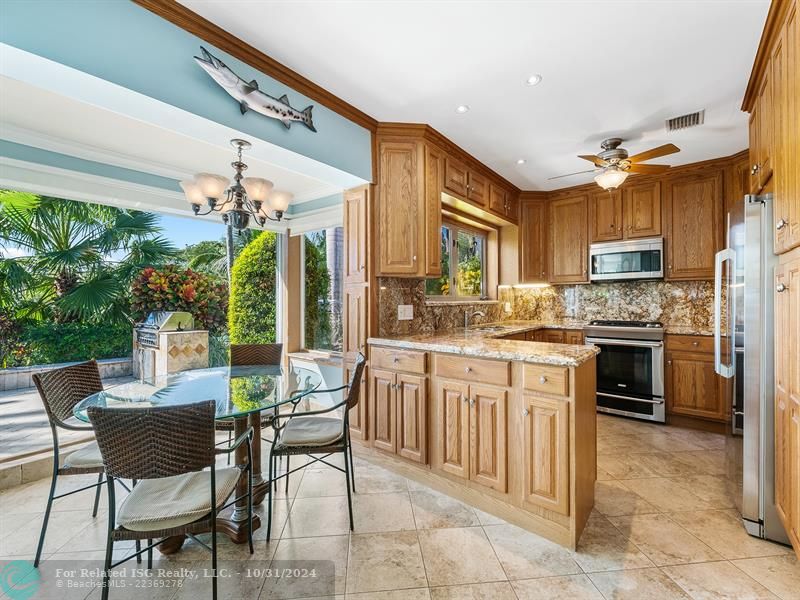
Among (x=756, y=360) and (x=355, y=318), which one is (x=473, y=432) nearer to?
(x=355, y=318)

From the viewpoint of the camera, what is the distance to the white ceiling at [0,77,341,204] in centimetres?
226

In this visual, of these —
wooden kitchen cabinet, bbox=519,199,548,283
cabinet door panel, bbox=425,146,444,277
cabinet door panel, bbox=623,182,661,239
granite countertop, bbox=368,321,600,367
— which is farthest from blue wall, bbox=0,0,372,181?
cabinet door panel, bbox=623,182,661,239

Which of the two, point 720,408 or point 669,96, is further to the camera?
point 720,408

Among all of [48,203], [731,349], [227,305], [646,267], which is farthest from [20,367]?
[646,267]

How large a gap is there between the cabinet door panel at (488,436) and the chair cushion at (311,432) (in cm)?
82

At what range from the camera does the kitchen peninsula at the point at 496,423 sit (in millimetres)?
1835

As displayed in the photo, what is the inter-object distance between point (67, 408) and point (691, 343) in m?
4.85


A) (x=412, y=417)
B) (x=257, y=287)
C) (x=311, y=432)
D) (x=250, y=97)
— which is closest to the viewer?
(x=250, y=97)

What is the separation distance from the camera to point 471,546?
184 cm

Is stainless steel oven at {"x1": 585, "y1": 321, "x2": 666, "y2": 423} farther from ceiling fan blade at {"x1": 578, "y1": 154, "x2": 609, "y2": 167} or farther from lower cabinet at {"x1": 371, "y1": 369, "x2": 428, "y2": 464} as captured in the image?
lower cabinet at {"x1": 371, "y1": 369, "x2": 428, "y2": 464}

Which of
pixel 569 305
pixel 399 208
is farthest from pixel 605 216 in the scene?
pixel 399 208

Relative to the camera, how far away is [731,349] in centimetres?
208

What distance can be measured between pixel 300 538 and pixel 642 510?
199 centimetres

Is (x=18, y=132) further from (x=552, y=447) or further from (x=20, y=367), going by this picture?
(x=552, y=447)
